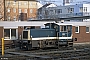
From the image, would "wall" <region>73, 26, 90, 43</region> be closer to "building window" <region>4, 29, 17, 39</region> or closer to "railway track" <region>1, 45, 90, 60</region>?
"building window" <region>4, 29, 17, 39</region>

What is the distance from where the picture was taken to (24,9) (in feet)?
368

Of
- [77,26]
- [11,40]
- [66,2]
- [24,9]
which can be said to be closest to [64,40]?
[11,40]

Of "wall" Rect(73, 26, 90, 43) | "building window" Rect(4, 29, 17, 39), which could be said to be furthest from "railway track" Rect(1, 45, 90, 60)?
"wall" Rect(73, 26, 90, 43)

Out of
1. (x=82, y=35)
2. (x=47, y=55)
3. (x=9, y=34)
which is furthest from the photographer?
(x=82, y=35)

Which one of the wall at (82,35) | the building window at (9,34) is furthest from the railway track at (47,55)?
the wall at (82,35)

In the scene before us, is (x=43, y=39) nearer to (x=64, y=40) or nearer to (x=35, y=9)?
(x=64, y=40)

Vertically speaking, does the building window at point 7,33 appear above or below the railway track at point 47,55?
above

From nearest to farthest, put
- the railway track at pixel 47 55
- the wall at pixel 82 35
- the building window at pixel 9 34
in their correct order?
the railway track at pixel 47 55 < the building window at pixel 9 34 < the wall at pixel 82 35

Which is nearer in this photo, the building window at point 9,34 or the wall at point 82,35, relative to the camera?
the building window at point 9,34

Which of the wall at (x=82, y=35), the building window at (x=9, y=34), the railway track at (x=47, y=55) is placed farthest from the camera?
the wall at (x=82, y=35)

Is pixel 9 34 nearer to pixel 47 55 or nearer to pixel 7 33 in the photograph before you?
pixel 7 33

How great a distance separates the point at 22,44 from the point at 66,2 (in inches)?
2769

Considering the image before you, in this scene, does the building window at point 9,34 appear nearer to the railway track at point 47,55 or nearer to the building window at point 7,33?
the building window at point 7,33

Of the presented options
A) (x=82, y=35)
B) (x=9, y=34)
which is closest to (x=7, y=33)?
(x=9, y=34)
